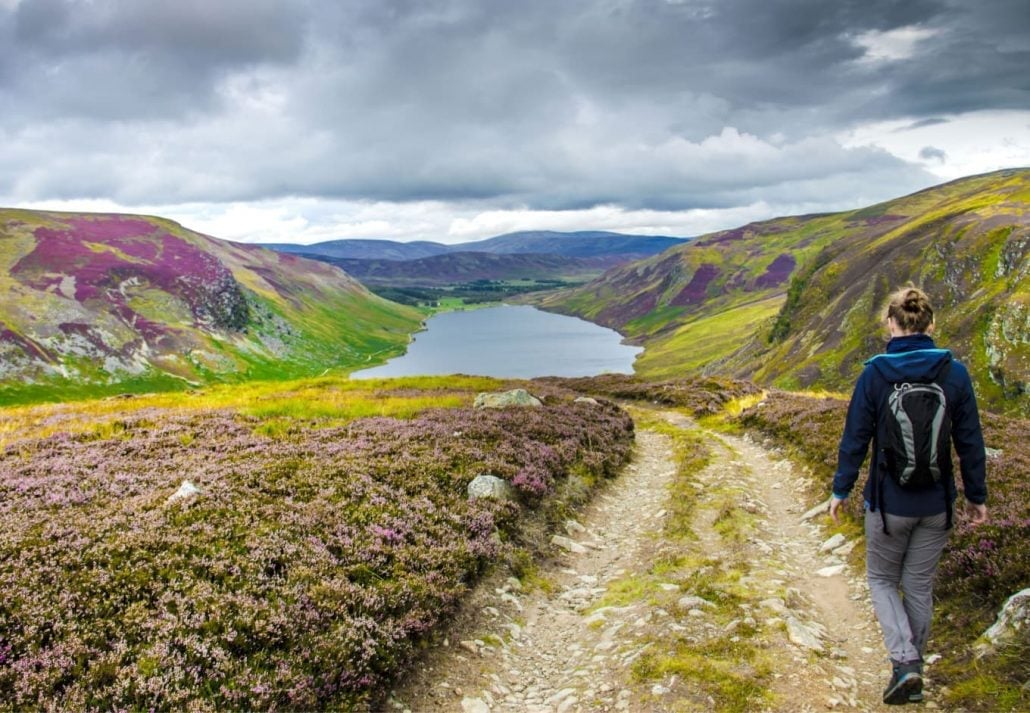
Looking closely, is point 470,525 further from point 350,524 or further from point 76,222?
point 76,222

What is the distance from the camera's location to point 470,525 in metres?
12.8

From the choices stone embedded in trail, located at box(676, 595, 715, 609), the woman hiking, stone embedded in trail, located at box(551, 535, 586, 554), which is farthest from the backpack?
stone embedded in trail, located at box(551, 535, 586, 554)

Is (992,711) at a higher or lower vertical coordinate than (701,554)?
higher

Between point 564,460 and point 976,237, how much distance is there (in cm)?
10088

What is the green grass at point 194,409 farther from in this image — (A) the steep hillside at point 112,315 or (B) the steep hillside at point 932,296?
(A) the steep hillside at point 112,315

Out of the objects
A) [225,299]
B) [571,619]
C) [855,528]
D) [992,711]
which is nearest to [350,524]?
[571,619]

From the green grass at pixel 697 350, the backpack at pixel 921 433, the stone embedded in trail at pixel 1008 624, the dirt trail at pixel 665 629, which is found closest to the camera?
the backpack at pixel 921 433

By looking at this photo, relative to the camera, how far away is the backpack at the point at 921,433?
717cm

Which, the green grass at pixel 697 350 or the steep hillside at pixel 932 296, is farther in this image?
the green grass at pixel 697 350

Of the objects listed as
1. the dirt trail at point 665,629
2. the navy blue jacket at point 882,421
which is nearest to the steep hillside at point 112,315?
the dirt trail at point 665,629

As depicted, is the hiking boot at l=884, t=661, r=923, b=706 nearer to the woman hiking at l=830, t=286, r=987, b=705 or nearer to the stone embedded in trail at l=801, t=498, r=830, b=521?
the woman hiking at l=830, t=286, r=987, b=705

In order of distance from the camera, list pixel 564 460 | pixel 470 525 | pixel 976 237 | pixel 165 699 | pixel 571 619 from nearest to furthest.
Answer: pixel 165 699, pixel 571 619, pixel 470 525, pixel 564 460, pixel 976 237

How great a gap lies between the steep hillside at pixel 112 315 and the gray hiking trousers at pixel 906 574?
13672cm

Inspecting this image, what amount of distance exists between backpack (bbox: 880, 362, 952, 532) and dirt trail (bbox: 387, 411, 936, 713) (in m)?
2.94
